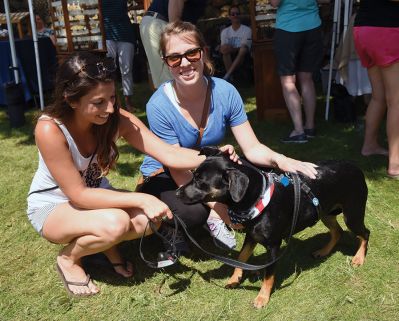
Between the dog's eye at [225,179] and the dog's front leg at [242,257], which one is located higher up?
the dog's eye at [225,179]

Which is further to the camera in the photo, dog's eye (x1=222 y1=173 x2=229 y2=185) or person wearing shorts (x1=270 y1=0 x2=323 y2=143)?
person wearing shorts (x1=270 y1=0 x2=323 y2=143)

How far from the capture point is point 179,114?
2760 mm

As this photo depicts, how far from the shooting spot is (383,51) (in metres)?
3.62

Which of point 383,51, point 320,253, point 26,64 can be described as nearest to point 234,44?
point 26,64

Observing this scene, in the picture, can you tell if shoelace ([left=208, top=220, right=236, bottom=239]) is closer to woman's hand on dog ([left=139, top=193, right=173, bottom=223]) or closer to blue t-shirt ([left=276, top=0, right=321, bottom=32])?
woman's hand on dog ([left=139, top=193, right=173, bottom=223])

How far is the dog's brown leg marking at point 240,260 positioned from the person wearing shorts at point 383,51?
76.8 inches

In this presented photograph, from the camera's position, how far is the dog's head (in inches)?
86.1

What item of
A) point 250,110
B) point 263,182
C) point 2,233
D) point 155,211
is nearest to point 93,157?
point 155,211

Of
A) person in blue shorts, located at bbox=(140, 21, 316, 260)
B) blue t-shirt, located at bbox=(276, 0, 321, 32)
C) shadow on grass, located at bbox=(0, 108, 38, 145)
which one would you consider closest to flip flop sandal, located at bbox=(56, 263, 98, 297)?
person in blue shorts, located at bbox=(140, 21, 316, 260)

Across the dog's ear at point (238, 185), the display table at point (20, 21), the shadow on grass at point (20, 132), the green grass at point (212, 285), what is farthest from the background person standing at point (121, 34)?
the dog's ear at point (238, 185)

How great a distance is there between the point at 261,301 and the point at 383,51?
7.72 ft

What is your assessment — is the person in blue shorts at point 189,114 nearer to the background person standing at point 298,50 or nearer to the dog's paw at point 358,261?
the dog's paw at point 358,261

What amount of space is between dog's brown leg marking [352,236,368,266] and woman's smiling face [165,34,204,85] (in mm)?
1433

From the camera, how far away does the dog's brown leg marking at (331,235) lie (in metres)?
2.86
